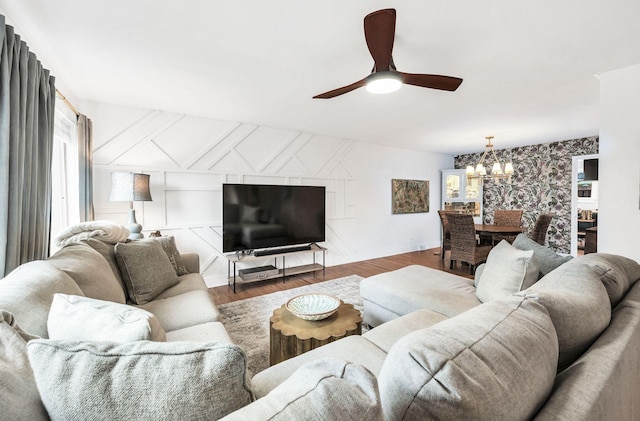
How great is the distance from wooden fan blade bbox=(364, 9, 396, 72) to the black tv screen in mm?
2583

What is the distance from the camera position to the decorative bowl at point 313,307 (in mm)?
1779

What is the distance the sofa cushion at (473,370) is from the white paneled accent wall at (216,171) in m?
3.73

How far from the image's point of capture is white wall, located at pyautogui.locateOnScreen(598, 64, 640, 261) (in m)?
2.34

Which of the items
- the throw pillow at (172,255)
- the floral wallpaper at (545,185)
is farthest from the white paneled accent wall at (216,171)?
the floral wallpaper at (545,185)

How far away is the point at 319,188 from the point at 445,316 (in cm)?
306

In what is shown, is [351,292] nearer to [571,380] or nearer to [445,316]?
[445,316]

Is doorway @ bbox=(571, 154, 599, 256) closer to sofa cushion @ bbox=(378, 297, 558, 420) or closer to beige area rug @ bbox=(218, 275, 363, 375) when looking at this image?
beige area rug @ bbox=(218, 275, 363, 375)

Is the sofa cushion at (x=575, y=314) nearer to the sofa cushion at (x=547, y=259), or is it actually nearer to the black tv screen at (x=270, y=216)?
the sofa cushion at (x=547, y=259)

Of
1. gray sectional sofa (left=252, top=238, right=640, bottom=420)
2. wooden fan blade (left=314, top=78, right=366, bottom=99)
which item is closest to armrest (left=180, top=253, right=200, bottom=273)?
gray sectional sofa (left=252, top=238, right=640, bottom=420)

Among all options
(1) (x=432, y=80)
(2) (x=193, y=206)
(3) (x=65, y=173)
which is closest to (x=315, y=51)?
(1) (x=432, y=80)

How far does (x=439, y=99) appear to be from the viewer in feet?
10.3

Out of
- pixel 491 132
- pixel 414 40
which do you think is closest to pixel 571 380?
pixel 414 40

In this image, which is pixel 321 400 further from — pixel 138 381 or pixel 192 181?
pixel 192 181

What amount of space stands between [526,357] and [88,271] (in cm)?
207
